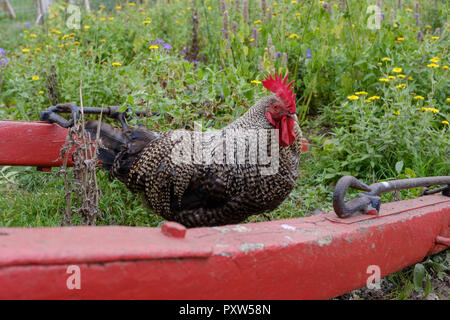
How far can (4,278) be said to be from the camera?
3.43ft

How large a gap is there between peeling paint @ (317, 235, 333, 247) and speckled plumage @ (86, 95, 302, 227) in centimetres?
100

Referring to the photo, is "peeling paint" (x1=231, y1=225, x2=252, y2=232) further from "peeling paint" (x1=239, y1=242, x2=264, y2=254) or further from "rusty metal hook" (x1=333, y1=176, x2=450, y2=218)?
"rusty metal hook" (x1=333, y1=176, x2=450, y2=218)

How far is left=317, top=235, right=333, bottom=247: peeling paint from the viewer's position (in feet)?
5.25

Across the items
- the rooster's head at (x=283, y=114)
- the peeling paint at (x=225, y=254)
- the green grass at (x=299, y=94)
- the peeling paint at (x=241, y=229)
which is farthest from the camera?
the green grass at (x=299, y=94)

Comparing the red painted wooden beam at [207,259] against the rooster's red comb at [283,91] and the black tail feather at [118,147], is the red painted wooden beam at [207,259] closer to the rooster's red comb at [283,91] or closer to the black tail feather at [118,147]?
the rooster's red comb at [283,91]

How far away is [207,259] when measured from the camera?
1312mm

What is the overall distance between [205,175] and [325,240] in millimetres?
1172

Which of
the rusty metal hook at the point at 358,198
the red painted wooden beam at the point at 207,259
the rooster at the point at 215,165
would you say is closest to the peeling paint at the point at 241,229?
the red painted wooden beam at the point at 207,259

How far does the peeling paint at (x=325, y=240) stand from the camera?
160 centimetres

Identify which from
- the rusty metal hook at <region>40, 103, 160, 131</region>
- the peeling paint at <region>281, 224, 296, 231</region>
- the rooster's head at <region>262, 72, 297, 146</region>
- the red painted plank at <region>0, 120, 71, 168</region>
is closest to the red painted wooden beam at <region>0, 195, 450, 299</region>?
the peeling paint at <region>281, 224, 296, 231</region>

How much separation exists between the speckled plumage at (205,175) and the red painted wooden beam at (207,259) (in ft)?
2.63

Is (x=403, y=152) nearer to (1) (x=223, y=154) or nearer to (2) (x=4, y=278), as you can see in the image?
(1) (x=223, y=154)
